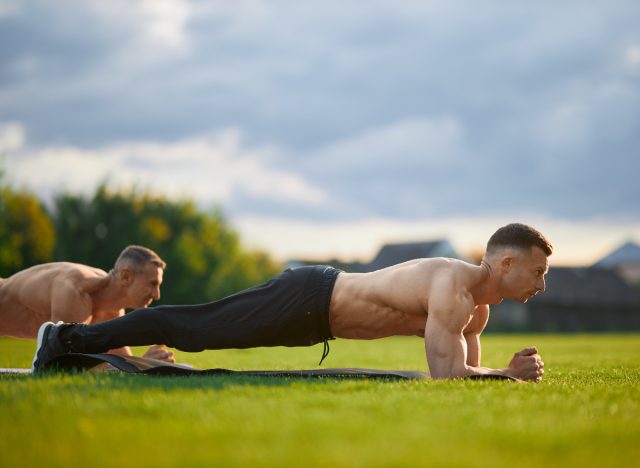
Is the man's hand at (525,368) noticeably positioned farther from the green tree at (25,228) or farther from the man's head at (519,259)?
the green tree at (25,228)

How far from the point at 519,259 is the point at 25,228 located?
29.3 metres

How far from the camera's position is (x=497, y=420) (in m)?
3.26

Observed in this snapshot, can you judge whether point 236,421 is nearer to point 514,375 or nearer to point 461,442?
point 461,442

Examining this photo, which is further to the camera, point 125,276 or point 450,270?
point 125,276

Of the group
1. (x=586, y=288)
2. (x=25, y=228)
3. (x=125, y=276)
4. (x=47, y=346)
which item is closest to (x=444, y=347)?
(x=47, y=346)

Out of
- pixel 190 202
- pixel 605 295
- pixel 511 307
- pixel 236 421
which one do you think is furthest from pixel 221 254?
pixel 236 421

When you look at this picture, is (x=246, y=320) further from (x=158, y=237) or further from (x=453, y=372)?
(x=158, y=237)

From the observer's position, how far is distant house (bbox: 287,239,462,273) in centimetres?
4944

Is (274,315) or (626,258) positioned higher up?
(626,258)

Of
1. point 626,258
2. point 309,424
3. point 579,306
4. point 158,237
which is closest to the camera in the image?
point 309,424

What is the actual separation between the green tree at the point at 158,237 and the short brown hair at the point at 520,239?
91.7 ft

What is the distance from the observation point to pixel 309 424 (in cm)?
304

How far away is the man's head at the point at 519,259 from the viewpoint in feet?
17.8

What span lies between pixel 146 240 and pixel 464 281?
30.7m
